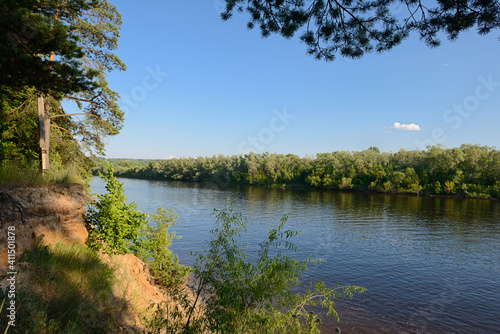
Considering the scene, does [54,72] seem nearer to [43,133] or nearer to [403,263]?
[43,133]

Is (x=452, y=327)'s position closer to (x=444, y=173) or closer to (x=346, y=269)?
(x=346, y=269)

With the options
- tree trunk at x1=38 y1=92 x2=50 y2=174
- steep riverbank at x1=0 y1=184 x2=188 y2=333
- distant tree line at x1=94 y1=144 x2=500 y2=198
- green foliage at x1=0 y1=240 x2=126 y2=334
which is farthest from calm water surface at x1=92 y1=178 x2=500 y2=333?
distant tree line at x1=94 y1=144 x2=500 y2=198

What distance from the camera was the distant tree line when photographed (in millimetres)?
73131

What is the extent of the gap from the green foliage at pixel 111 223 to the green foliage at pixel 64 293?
2.74 ft

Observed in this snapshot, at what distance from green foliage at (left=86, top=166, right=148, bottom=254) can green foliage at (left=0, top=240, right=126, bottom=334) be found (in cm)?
83

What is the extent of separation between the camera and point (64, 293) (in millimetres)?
6328

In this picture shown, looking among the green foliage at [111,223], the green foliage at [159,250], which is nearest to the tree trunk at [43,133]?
the green foliage at [111,223]

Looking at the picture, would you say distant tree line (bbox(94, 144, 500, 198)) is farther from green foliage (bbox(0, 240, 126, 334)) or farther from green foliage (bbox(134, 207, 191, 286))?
green foliage (bbox(0, 240, 126, 334))

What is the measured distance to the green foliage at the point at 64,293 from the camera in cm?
482

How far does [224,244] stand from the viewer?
588 cm

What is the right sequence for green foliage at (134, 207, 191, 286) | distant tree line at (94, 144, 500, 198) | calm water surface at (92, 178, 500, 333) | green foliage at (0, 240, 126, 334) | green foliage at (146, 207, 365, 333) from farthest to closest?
1. distant tree line at (94, 144, 500, 198)
2. calm water surface at (92, 178, 500, 333)
3. green foliage at (134, 207, 191, 286)
4. green foliage at (146, 207, 365, 333)
5. green foliage at (0, 240, 126, 334)

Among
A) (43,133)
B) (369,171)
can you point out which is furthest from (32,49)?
(369,171)

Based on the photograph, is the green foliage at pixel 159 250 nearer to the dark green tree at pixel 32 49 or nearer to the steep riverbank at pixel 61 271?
the steep riverbank at pixel 61 271

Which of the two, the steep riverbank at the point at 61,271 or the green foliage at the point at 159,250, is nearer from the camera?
the steep riverbank at the point at 61,271
